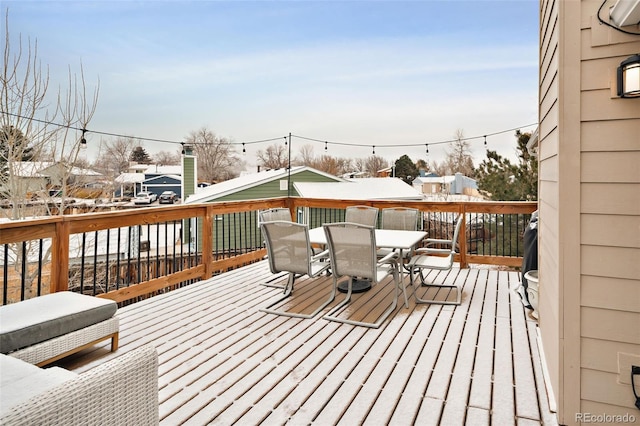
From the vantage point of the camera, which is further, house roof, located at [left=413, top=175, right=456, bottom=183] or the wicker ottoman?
house roof, located at [left=413, top=175, right=456, bottom=183]

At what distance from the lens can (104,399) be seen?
118cm

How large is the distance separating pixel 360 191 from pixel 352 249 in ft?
28.6

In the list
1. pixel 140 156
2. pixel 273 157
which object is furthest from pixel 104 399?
pixel 273 157

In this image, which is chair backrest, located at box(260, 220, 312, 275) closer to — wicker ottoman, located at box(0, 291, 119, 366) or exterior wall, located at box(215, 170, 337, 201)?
wicker ottoman, located at box(0, 291, 119, 366)

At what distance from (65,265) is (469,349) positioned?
3.46 metres

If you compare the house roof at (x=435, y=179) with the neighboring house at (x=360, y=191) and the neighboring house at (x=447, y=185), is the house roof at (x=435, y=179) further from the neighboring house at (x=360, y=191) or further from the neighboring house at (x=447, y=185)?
the neighboring house at (x=360, y=191)

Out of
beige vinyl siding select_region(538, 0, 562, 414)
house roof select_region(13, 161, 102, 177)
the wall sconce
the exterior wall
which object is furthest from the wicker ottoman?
the exterior wall

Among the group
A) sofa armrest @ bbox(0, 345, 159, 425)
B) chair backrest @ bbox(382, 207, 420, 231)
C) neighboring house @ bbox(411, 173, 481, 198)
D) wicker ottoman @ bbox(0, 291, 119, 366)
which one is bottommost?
wicker ottoman @ bbox(0, 291, 119, 366)

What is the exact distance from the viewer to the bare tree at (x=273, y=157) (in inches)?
784

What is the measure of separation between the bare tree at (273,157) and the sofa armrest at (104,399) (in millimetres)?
18745

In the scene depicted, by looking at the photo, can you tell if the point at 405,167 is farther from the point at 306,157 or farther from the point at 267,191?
the point at 267,191

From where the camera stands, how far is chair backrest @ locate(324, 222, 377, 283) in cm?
343

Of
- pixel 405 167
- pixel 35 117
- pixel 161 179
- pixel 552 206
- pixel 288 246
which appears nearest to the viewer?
pixel 552 206

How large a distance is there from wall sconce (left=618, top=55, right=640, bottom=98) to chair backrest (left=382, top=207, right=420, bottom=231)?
3336 millimetres
